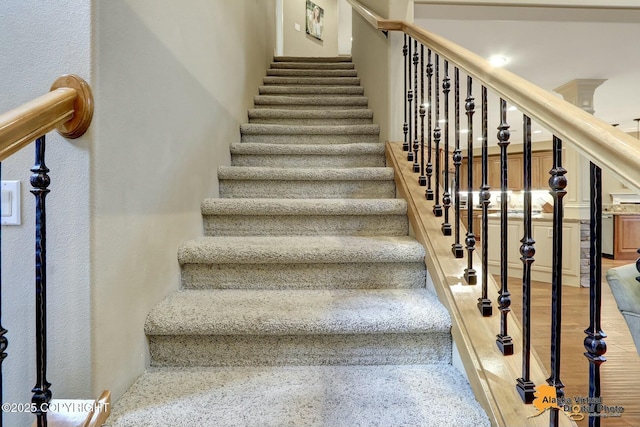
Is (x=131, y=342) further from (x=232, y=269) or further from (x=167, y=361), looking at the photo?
(x=232, y=269)

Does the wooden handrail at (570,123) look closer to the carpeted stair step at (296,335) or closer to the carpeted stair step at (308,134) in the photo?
the carpeted stair step at (296,335)

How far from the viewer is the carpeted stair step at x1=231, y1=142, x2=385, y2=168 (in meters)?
2.20

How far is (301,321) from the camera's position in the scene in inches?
46.2

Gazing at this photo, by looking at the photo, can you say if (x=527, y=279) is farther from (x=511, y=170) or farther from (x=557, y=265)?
(x=511, y=170)

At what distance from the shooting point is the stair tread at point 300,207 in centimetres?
169

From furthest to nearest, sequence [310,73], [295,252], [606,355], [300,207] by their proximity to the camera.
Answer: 1. [310,73]
2. [606,355]
3. [300,207]
4. [295,252]

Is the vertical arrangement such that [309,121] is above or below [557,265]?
above

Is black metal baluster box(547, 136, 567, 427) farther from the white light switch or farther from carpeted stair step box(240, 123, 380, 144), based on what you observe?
carpeted stair step box(240, 123, 380, 144)

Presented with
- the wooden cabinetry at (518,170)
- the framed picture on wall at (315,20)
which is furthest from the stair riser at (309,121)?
the wooden cabinetry at (518,170)

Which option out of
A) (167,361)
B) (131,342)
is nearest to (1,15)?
(131,342)

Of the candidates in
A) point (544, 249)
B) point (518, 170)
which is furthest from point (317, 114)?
point (518, 170)

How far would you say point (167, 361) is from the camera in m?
1.18

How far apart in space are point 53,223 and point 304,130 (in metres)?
1.80

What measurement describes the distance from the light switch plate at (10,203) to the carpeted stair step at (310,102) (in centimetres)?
222
